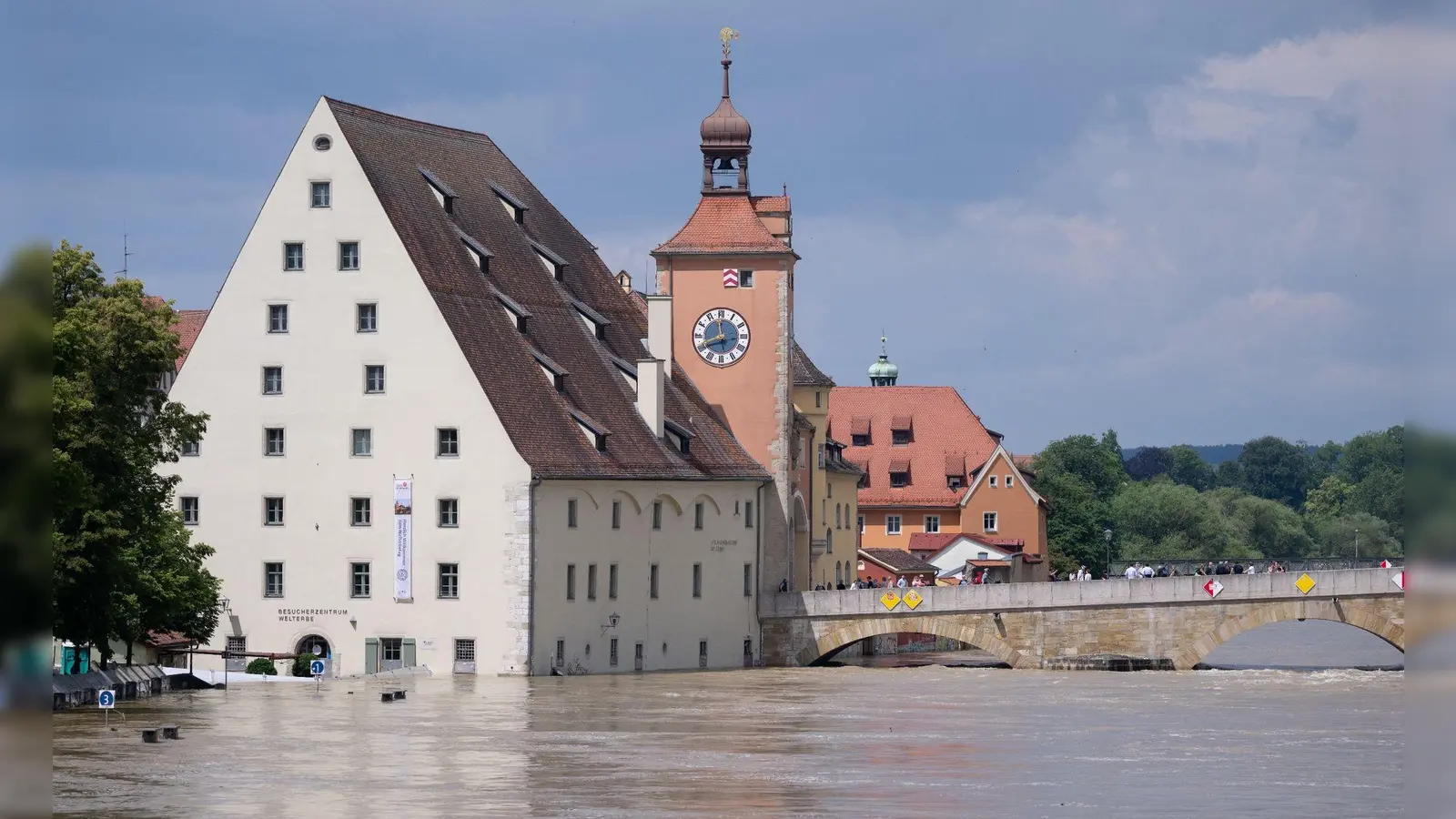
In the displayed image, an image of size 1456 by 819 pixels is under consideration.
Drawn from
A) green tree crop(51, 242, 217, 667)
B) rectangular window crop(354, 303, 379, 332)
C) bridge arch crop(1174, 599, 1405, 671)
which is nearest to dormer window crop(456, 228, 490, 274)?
rectangular window crop(354, 303, 379, 332)

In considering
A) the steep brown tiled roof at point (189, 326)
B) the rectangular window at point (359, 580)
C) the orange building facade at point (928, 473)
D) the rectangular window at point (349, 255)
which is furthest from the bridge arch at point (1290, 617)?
the steep brown tiled roof at point (189, 326)

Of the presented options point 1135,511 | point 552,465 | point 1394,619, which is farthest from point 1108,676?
point 1135,511

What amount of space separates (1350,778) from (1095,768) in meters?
4.13

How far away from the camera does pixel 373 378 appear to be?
62.8m

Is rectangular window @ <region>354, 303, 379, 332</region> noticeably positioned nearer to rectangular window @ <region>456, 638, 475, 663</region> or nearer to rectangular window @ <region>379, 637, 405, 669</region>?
rectangular window @ <region>379, 637, 405, 669</region>

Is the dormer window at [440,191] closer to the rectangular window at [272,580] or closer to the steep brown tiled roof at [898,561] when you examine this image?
the rectangular window at [272,580]

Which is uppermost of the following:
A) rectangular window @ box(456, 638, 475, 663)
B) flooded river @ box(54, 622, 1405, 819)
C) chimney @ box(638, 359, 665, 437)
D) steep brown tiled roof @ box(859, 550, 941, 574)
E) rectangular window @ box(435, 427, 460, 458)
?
chimney @ box(638, 359, 665, 437)

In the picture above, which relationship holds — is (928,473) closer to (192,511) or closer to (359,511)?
(359,511)

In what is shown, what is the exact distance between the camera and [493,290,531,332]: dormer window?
212 feet

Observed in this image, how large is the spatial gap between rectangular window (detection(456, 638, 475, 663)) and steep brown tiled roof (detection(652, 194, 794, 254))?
17.6 metres

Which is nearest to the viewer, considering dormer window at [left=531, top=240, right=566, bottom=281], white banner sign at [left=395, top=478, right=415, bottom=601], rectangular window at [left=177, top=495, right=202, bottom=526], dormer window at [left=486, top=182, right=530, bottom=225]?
white banner sign at [left=395, top=478, right=415, bottom=601]

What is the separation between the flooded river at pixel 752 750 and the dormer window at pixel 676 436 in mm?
9035

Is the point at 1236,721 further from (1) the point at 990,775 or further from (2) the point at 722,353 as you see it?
(2) the point at 722,353

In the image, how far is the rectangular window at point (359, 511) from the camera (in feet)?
206
